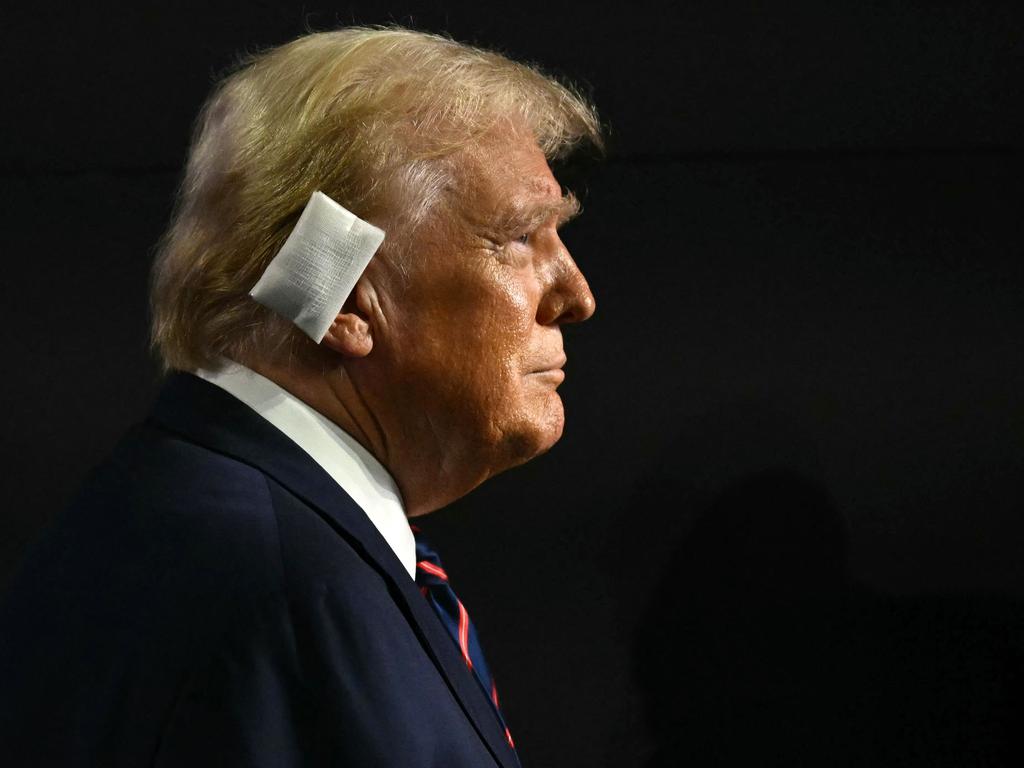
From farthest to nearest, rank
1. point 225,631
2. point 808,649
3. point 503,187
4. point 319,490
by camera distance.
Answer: point 808,649 → point 503,187 → point 319,490 → point 225,631

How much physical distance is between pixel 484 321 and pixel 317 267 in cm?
13

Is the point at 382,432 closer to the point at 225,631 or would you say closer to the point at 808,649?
the point at 225,631

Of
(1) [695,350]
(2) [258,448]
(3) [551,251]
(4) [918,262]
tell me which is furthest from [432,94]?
(4) [918,262]

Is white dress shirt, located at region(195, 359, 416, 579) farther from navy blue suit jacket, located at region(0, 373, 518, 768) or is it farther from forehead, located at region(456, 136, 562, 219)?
forehead, located at region(456, 136, 562, 219)

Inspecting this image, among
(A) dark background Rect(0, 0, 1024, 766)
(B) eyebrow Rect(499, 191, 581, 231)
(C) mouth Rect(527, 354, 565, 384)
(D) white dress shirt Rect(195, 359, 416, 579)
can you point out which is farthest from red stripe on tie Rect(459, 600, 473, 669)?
(A) dark background Rect(0, 0, 1024, 766)

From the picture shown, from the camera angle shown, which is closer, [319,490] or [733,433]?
[319,490]

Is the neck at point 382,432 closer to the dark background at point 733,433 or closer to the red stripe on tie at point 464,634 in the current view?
the red stripe on tie at point 464,634

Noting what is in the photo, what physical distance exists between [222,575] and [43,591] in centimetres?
14

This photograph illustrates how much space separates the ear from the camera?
2.88 feet

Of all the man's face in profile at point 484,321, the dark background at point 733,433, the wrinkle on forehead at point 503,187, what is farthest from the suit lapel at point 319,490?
the dark background at point 733,433

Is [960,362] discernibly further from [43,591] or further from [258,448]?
[43,591]

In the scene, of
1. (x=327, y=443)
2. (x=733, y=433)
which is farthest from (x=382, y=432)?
(x=733, y=433)

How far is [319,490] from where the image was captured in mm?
814

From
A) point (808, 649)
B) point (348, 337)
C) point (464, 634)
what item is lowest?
point (808, 649)
